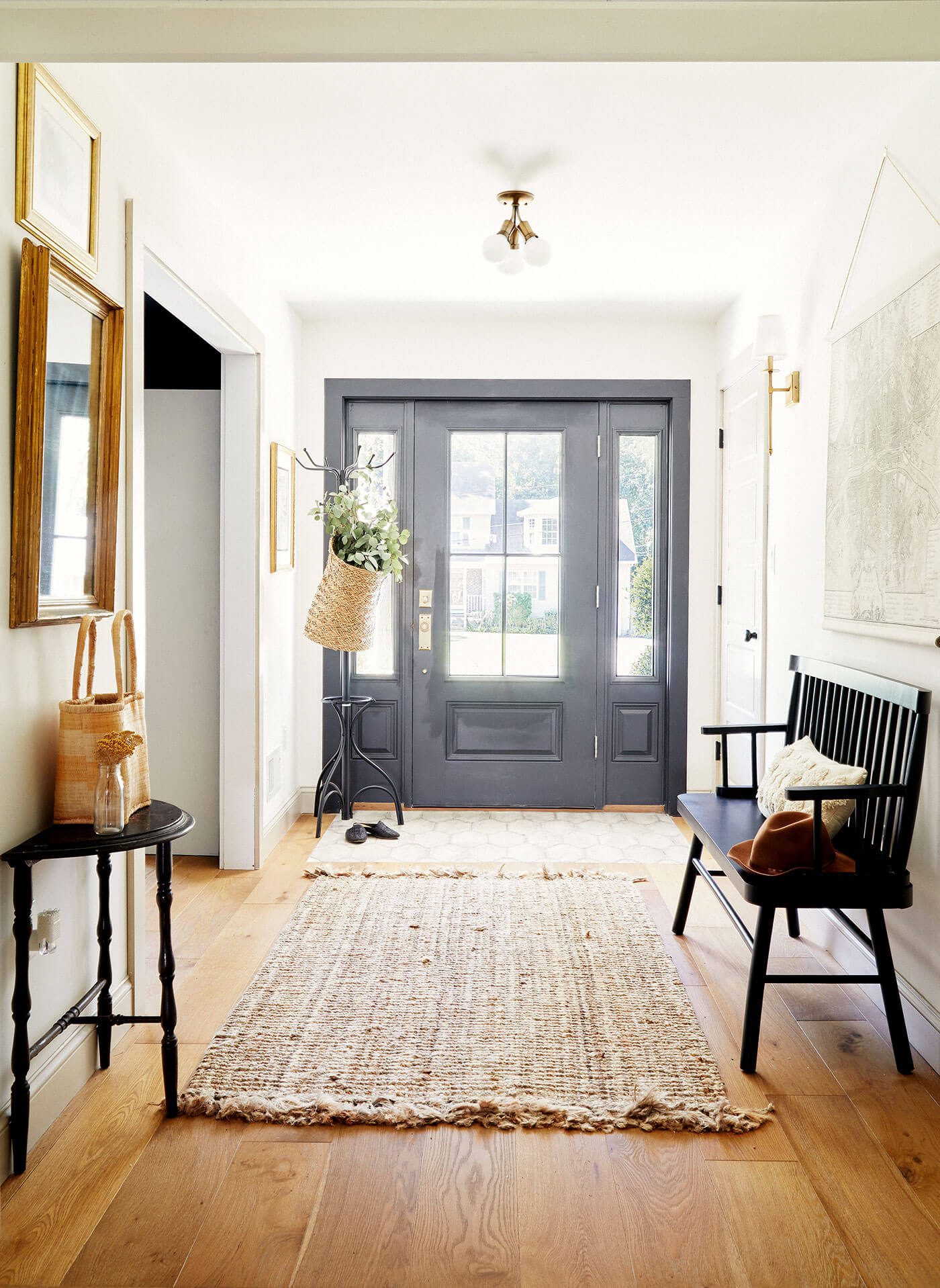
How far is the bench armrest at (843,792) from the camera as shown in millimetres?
2371

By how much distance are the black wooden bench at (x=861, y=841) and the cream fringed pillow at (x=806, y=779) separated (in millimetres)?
60

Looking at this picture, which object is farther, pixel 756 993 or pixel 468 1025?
pixel 468 1025

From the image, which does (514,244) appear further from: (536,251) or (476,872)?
(476,872)

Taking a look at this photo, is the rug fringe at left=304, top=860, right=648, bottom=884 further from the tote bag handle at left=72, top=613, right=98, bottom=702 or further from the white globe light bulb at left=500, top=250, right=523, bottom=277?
the white globe light bulb at left=500, top=250, right=523, bottom=277

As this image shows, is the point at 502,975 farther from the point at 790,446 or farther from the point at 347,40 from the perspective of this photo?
the point at 347,40

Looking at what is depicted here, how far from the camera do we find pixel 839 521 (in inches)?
120

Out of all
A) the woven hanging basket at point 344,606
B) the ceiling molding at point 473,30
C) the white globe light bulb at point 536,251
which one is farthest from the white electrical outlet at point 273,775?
the ceiling molding at point 473,30

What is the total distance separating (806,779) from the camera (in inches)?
110

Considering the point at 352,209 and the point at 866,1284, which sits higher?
the point at 352,209

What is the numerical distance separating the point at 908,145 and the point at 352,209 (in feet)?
6.22

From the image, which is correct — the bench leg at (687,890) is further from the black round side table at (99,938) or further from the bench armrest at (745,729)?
the black round side table at (99,938)

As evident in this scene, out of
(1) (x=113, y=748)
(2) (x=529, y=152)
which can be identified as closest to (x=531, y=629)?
(2) (x=529, y=152)

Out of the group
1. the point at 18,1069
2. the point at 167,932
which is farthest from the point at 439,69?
the point at 18,1069

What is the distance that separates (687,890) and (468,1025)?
3.42ft
